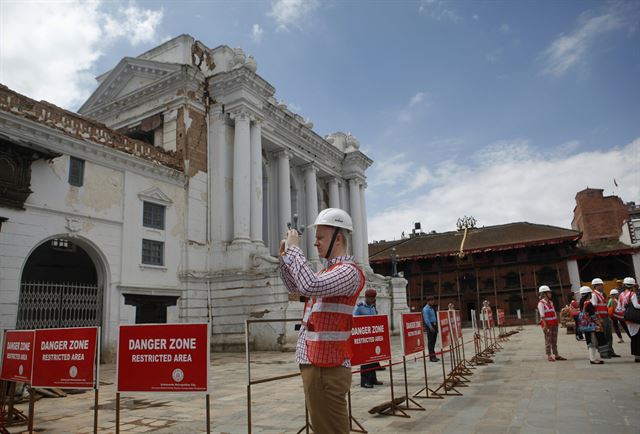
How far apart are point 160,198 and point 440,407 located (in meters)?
15.9

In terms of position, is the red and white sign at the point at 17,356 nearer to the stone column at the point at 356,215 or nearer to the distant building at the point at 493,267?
the stone column at the point at 356,215

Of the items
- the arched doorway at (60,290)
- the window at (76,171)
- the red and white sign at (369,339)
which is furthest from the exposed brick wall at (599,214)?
the red and white sign at (369,339)

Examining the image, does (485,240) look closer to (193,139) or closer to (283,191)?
(283,191)

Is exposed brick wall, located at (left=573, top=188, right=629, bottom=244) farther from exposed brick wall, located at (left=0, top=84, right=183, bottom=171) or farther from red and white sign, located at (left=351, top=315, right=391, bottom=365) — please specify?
red and white sign, located at (left=351, top=315, right=391, bottom=365)

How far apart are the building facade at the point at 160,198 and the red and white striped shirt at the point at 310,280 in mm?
14149

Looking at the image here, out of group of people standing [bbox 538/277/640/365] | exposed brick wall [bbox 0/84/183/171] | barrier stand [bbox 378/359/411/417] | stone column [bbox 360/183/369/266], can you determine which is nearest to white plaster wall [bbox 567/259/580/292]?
stone column [bbox 360/183/369/266]

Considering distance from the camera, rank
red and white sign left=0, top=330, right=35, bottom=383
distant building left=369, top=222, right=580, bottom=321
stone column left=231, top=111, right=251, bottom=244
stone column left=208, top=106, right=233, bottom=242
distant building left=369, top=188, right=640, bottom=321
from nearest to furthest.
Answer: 1. red and white sign left=0, top=330, right=35, bottom=383
2. stone column left=231, top=111, right=251, bottom=244
3. stone column left=208, top=106, right=233, bottom=242
4. distant building left=369, top=188, right=640, bottom=321
5. distant building left=369, top=222, right=580, bottom=321

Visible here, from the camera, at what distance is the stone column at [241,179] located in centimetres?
2133

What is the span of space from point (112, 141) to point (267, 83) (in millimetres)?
8891

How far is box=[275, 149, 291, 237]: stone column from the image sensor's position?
2628 centimetres

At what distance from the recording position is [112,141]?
17.9 m

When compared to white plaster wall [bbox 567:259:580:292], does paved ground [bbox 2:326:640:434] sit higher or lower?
lower

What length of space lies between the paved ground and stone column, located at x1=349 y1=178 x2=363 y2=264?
909 inches

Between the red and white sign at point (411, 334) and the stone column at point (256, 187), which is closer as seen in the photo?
the red and white sign at point (411, 334)
